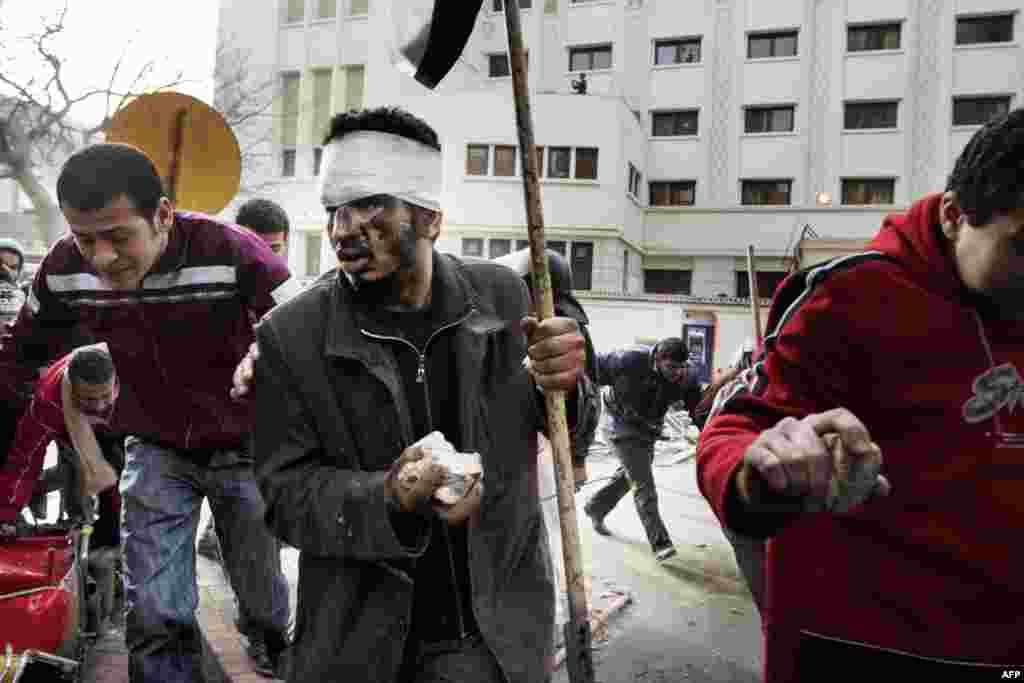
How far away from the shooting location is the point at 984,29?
33875 millimetres

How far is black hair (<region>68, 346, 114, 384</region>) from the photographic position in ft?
A: 11.2

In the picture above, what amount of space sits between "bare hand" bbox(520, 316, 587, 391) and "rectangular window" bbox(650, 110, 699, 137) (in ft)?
121

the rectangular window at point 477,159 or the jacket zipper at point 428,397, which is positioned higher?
the rectangular window at point 477,159

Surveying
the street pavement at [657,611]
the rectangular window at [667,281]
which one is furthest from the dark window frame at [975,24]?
the street pavement at [657,611]

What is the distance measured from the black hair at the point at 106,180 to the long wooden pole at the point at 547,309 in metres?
1.80

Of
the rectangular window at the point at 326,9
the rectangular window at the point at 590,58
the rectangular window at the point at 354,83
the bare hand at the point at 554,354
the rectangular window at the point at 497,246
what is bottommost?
the bare hand at the point at 554,354

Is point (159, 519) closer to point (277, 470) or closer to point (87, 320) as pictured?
point (87, 320)

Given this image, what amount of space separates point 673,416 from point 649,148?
74.1 feet

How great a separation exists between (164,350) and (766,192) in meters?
35.3

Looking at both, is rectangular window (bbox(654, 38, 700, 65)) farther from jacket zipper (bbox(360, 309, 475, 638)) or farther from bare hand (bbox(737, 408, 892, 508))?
bare hand (bbox(737, 408, 892, 508))

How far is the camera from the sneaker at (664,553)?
761cm

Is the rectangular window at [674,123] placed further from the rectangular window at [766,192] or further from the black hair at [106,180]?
the black hair at [106,180]

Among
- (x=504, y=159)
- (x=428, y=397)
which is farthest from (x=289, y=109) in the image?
(x=428, y=397)

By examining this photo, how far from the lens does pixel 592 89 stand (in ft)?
123
